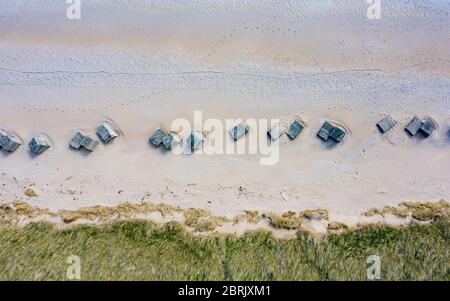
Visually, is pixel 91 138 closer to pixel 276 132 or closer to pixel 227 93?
pixel 227 93

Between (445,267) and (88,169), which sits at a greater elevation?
(88,169)

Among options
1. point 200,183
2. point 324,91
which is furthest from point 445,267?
point 200,183

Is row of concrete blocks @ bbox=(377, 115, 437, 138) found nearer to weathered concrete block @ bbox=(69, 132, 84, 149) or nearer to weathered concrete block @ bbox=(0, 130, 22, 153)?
weathered concrete block @ bbox=(69, 132, 84, 149)

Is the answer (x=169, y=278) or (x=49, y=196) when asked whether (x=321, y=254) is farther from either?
(x=49, y=196)

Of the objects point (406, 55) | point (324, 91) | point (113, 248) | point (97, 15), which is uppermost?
point (97, 15)

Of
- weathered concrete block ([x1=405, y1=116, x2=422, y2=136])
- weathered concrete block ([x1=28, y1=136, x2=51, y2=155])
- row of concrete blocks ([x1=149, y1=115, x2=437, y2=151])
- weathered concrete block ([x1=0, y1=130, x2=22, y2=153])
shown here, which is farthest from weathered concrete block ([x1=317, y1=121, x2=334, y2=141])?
weathered concrete block ([x1=0, y1=130, x2=22, y2=153])

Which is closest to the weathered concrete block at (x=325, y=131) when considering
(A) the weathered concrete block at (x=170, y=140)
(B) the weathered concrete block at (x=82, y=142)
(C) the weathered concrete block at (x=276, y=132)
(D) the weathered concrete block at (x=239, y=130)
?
(C) the weathered concrete block at (x=276, y=132)

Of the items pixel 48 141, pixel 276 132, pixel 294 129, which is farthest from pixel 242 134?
pixel 48 141

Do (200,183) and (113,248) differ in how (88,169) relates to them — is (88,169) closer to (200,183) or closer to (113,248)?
(113,248)

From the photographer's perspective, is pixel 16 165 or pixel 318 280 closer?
pixel 318 280
